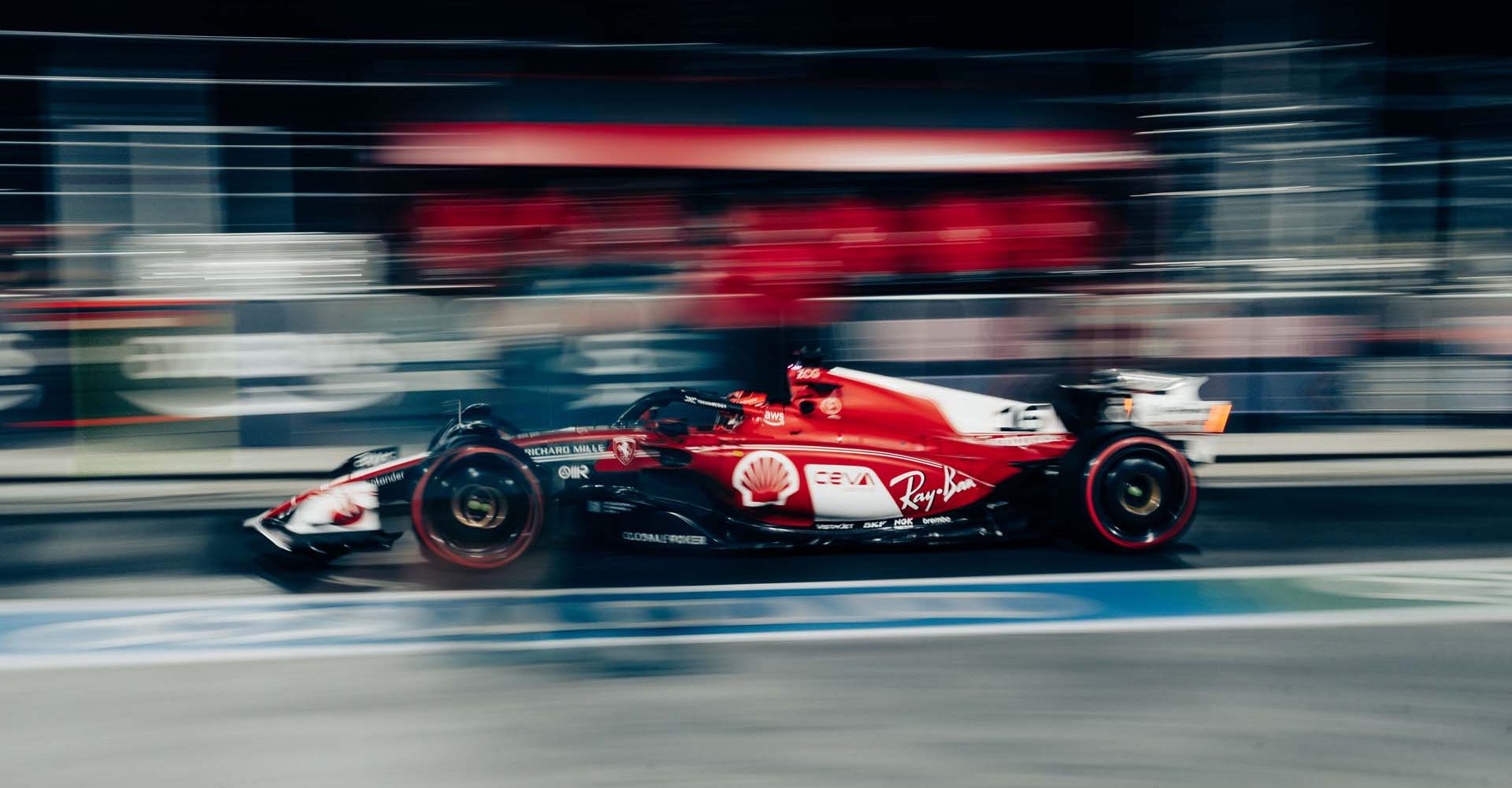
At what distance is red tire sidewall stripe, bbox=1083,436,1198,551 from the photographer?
15.6 ft

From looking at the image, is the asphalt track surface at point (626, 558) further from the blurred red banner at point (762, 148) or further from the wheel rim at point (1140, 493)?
the blurred red banner at point (762, 148)

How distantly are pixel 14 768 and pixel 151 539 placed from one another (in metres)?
2.52

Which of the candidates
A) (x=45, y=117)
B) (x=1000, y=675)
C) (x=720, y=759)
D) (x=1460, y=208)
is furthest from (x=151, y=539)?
(x=1460, y=208)

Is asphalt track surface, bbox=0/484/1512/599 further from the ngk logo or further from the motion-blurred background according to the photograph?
the motion-blurred background

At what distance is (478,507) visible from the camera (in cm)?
459

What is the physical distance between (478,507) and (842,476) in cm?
147

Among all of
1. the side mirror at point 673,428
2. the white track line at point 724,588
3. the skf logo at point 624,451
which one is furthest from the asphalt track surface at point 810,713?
the side mirror at point 673,428

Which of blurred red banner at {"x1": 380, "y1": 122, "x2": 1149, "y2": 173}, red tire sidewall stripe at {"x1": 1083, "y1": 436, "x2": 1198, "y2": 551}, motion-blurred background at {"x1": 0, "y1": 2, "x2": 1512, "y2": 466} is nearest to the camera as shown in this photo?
red tire sidewall stripe at {"x1": 1083, "y1": 436, "x2": 1198, "y2": 551}

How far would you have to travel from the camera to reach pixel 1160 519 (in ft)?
16.1

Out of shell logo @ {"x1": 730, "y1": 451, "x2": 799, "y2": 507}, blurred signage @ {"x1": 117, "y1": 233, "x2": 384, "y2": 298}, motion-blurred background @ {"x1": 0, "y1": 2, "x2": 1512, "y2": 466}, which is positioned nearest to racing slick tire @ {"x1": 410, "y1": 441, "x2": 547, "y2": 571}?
shell logo @ {"x1": 730, "y1": 451, "x2": 799, "y2": 507}

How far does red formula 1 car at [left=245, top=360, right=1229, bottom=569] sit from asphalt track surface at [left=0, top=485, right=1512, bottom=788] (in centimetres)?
31

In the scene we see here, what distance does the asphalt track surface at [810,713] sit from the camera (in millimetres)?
2965

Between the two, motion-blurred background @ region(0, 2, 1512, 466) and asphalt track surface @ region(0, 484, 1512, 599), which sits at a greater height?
motion-blurred background @ region(0, 2, 1512, 466)

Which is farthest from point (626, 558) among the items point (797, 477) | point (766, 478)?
point (797, 477)
